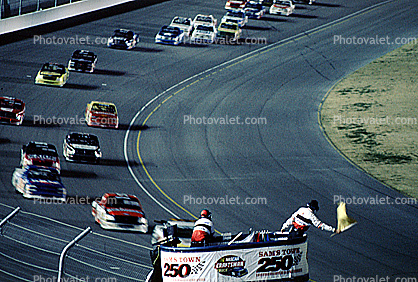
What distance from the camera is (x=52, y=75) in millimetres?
47062

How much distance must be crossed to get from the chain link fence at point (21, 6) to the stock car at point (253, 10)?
1893cm

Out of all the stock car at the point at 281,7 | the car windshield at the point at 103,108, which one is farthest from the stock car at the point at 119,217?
the stock car at the point at 281,7

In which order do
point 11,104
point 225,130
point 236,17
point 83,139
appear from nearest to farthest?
point 83,139
point 11,104
point 225,130
point 236,17

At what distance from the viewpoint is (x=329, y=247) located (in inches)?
1050

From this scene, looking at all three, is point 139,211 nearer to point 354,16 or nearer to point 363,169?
point 363,169

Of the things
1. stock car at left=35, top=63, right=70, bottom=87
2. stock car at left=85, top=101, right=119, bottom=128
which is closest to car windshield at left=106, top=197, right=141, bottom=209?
stock car at left=85, top=101, right=119, bottom=128

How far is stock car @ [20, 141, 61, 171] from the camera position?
31609 millimetres

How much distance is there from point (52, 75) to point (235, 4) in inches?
1074

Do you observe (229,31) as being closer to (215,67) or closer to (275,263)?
(215,67)

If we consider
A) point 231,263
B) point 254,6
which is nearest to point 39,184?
point 231,263

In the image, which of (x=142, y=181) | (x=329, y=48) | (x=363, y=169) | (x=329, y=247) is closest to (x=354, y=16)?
(x=329, y=48)

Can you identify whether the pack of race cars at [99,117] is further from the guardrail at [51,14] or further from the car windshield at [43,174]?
the guardrail at [51,14]

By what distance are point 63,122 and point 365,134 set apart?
1840 cm

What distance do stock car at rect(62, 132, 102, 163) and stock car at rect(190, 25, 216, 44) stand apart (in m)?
26.6
